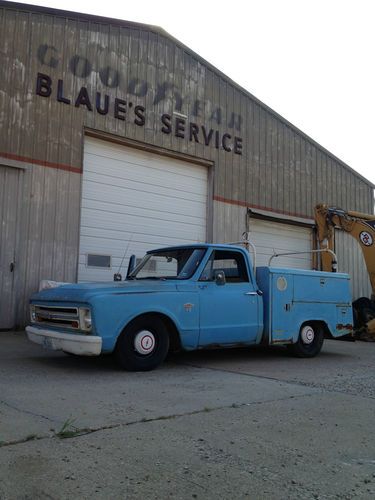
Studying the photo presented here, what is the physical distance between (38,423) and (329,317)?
658 centimetres

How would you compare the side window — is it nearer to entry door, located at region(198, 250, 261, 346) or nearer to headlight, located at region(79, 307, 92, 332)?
entry door, located at region(198, 250, 261, 346)

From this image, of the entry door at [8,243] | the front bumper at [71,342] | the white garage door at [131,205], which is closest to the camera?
the front bumper at [71,342]

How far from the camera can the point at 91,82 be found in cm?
1287

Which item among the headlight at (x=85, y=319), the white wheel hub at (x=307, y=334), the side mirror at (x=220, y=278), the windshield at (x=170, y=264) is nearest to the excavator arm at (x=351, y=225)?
the white wheel hub at (x=307, y=334)

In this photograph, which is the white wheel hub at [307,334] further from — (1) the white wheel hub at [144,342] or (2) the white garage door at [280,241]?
(2) the white garage door at [280,241]

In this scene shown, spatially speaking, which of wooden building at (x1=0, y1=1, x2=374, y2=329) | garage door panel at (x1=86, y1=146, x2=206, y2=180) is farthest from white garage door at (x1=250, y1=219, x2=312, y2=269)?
garage door panel at (x1=86, y1=146, x2=206, y2=180)

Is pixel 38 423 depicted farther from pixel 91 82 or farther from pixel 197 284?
pixel 91 82

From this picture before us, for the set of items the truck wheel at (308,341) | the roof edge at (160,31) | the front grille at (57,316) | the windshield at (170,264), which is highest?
the roof edge at (160,31)

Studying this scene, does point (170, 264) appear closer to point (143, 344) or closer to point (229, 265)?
point (229, 265)

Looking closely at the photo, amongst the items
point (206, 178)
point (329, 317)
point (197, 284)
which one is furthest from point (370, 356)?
point (206, 178)

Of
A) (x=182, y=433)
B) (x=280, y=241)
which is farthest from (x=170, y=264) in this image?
(x=280, y=241)

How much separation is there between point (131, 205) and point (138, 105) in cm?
265

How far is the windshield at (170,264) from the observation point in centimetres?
822

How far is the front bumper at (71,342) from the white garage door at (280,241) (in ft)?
32.8
